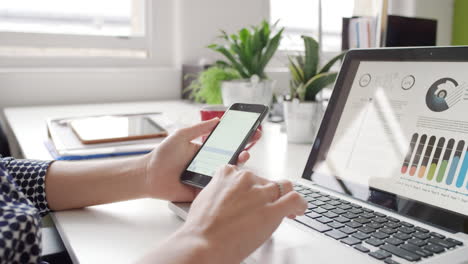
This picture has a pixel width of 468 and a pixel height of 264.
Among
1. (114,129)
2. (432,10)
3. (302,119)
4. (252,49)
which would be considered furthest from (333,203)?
(432,10)

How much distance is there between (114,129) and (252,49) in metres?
0.45

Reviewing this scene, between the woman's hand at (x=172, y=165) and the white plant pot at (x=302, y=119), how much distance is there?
389mm

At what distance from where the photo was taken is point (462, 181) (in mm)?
519

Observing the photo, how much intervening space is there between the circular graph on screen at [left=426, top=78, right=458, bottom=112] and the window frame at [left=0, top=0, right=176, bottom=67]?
5.07 ft

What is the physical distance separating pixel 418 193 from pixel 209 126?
319 mm

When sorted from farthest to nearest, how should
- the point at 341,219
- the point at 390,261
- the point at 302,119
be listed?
1. the point at 302,119
2. the point at 341,219
3. the point at 390,261

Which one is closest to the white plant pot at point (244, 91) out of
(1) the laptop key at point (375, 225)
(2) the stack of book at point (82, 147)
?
(2) the stack of book at point (82, 147)

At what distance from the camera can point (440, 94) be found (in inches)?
22.8

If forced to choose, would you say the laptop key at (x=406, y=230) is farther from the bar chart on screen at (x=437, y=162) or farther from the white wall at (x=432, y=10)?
the white wall at (x=432, y=10)

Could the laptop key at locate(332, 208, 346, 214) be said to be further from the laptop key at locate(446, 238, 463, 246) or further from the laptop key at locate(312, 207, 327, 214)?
the laptop key at locate(446, 238, 463, 246)

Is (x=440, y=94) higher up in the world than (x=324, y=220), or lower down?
higher up

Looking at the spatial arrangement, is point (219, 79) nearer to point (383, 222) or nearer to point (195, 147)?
point (195, 147)

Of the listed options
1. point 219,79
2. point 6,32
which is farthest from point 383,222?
point 6,32

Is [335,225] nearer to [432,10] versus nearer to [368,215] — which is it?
[368,215]
